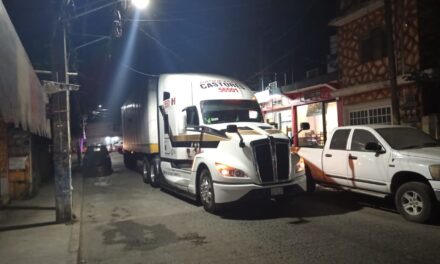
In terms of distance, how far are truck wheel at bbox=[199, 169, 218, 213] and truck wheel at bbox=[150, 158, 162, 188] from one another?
4.20 meters

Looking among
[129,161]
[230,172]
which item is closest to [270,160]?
[230,172]

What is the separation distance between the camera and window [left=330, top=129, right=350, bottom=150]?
33.4 ft

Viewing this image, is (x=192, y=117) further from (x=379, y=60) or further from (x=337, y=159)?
(x=379, y=60)

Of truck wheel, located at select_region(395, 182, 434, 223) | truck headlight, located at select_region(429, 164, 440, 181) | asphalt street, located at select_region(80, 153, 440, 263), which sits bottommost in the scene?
asphalt street, located at select_region(80, 153, 440, 263)

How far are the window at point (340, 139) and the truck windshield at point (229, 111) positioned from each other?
2050mm

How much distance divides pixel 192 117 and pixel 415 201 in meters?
5.76

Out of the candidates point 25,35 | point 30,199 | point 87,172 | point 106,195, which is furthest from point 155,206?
point 87,172

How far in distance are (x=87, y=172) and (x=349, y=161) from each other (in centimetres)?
1490

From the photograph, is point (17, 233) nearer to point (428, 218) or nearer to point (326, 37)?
point (428, 218)

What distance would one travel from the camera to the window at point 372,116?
54.3ft

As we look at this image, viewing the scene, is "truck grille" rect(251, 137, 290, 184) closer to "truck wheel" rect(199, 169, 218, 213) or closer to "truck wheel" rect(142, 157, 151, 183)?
"truck wheel" rect(199, 169, 218, 213)

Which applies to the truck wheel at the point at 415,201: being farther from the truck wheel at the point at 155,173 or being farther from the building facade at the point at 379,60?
the truck wheel at the point at 155,173

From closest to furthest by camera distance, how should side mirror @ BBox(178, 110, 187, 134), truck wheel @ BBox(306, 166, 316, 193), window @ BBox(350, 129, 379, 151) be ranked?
window @ BBox(350, 129, 379, 151), truck wheel @ BBox(306, 166, 316, 193), side mirror @ BBox(178, 110, 187, 134)

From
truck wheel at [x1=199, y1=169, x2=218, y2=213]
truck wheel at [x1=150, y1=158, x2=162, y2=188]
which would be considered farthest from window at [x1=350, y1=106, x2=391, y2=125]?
truck wheel at [x1=199, y1=169, x2=218, y2=213]
